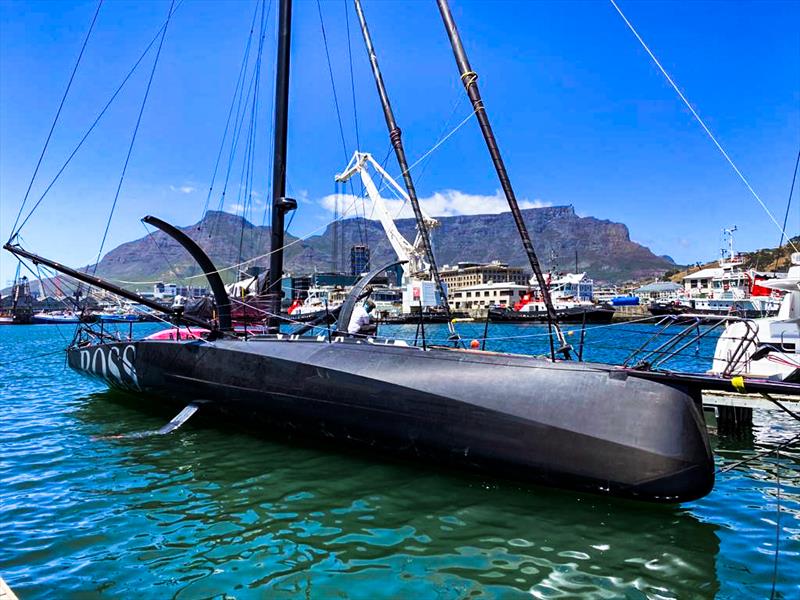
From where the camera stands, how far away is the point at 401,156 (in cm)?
1170

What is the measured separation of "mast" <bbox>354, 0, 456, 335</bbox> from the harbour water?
446 centimetres

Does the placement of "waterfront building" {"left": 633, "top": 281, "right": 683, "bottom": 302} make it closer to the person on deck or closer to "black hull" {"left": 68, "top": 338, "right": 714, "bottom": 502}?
the person on deck

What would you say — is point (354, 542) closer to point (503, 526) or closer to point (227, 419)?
point (503, 526)

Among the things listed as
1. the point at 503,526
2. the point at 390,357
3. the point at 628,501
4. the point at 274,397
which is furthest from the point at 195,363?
the point at 628,501

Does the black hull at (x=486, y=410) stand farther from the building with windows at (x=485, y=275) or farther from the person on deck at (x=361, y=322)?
the building with windows at (x=485, y=275)

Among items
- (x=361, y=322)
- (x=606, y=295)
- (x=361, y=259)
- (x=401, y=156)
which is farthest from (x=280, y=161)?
(x=606, y=295)

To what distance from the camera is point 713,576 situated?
478 centimetres

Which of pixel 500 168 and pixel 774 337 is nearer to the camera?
pixel 500 168

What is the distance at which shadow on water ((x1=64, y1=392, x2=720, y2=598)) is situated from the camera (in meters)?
4.63

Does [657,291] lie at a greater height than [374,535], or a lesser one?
greater

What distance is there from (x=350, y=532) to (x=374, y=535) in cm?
29

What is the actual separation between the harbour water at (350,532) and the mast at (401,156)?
A: 14.6ft

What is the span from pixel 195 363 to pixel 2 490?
4024mm

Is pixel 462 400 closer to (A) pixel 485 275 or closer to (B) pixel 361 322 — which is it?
(B) pixel 361 322
